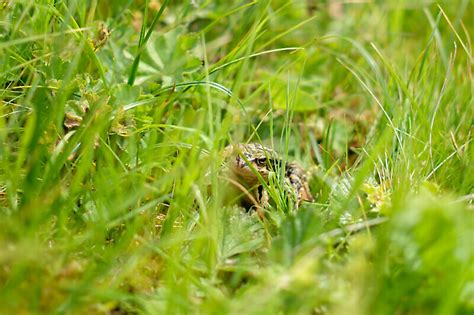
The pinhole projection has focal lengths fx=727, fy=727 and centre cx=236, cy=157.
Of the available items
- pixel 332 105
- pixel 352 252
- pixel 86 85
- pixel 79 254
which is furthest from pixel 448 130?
pixel 79 254

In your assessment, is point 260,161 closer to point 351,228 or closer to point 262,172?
point 262,172

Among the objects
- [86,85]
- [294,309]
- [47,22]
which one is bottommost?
[294,309]

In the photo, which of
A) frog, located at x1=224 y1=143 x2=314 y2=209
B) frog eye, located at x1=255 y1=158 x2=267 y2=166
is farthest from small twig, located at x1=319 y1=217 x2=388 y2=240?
frog eye, located at x1=255 y1=158 x2=267 y2=166

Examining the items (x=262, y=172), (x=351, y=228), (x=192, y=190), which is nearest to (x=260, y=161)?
(x=262, y=172)

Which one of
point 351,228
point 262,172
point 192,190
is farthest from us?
point 262,172

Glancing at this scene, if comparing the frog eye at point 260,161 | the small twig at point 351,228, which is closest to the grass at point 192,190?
the small twig at point 351,228

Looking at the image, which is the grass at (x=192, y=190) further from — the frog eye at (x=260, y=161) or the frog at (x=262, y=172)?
the frog eye at (x=260, y=161)

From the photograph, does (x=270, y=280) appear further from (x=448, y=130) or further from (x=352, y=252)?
(x=448, y=130)

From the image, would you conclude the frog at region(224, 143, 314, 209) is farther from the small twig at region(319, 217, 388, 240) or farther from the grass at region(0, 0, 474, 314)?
the small twig at region(319, 217, 388, 240)
